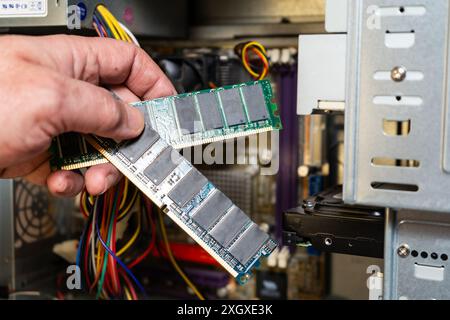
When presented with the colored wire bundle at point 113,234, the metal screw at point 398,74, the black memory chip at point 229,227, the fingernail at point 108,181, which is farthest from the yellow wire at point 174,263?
the metal screw at point 398,74

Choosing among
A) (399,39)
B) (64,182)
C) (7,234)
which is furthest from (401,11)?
(7,234)

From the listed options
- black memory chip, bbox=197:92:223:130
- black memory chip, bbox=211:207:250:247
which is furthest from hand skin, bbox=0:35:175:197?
black memory chip, bbox=211:207:250:247

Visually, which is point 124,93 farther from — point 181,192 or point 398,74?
point 398,74

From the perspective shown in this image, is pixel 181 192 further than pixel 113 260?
No

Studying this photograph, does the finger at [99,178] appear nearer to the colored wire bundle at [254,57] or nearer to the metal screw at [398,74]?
the colored wire bundle at [254,57]

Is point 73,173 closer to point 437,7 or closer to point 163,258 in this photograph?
point 163,258

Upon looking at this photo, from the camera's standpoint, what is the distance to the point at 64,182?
1015 millimetres

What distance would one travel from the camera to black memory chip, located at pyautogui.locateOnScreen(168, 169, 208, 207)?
95 centimetres

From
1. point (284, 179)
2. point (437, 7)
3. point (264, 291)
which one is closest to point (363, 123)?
point (437, 7)

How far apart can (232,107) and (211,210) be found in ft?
0.63

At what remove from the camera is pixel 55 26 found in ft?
3.40

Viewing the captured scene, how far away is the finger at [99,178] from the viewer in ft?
3.35

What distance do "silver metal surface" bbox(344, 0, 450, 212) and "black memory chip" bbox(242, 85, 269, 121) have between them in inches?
8.9

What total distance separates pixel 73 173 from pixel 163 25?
0.54 meters
